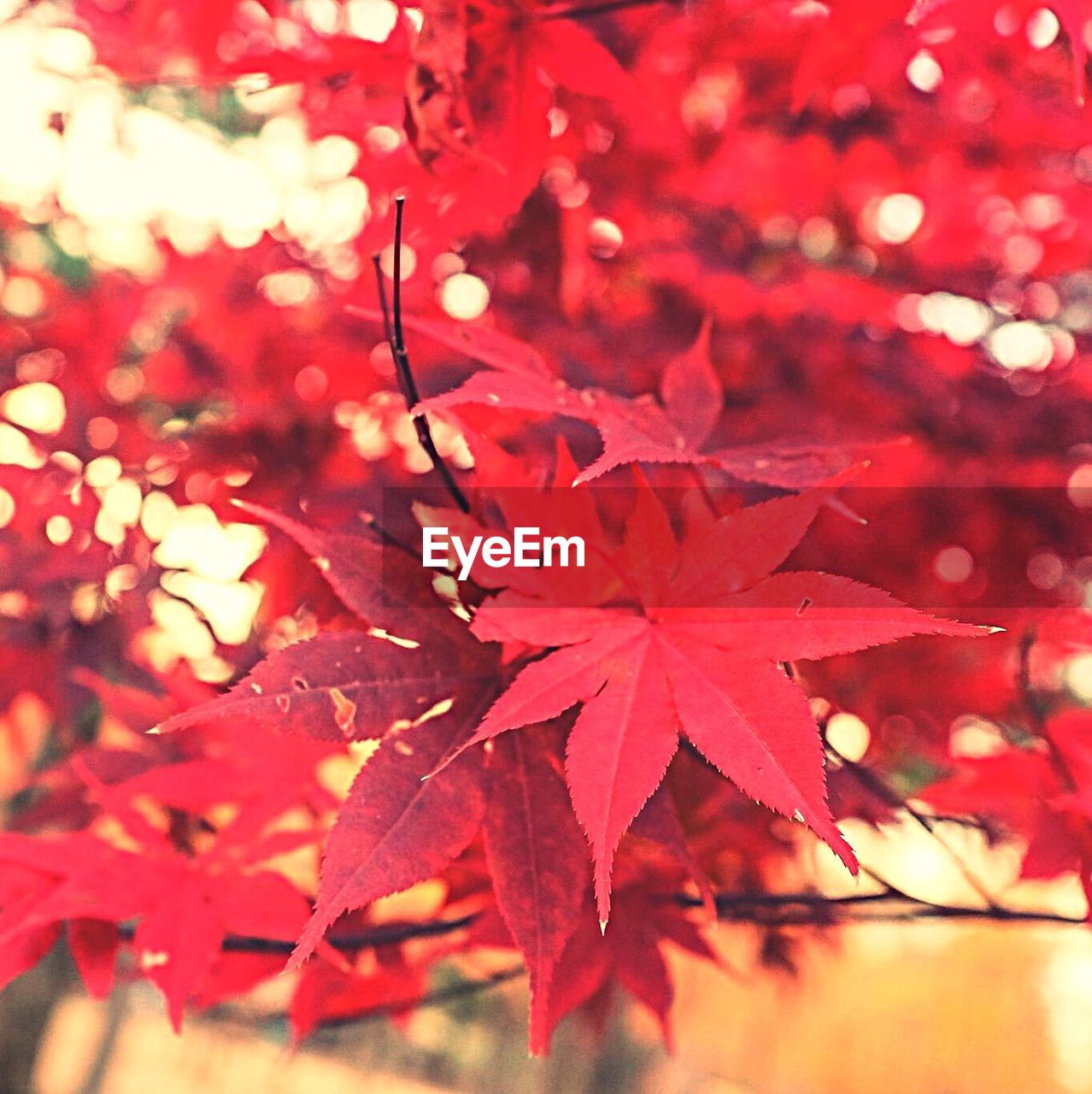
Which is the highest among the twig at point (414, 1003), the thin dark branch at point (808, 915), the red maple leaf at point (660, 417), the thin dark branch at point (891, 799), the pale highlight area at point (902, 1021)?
the red maple leaf at point (660, 417)

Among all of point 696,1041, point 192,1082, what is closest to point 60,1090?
point 192,1082

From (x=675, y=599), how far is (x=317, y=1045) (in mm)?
4067

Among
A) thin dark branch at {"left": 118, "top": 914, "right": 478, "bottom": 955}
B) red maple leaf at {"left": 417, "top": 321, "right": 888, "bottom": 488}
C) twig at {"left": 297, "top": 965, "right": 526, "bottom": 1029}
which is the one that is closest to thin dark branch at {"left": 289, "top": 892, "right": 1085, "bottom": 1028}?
twig at {"left": 297, "top": 965, "right": 526, "bottom": 1029}

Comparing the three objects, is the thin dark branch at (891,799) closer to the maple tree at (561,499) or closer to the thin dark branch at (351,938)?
the maple tree at (561,499)

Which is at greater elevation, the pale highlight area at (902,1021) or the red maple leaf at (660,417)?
the red maple leaf at (660,417)

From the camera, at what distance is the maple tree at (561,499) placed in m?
0.46

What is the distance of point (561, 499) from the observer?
528 millimetres

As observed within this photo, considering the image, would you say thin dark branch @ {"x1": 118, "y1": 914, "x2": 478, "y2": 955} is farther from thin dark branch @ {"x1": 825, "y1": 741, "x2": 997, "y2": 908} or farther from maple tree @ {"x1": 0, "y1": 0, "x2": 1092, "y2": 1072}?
thin dark branch @ {"x1": 825, "y1": 741, "x2": 997, "y2": 908}

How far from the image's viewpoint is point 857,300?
49.5 inches

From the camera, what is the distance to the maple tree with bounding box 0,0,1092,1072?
46cm

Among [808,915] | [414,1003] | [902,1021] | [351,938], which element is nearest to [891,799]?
[808,915]

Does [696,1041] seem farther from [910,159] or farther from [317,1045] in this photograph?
[910,159]

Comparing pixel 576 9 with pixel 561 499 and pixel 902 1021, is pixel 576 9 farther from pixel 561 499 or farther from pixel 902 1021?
pixel 902 1021

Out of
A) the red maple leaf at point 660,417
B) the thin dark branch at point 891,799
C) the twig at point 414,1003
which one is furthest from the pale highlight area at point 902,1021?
the red maple leaf at point 660,417
